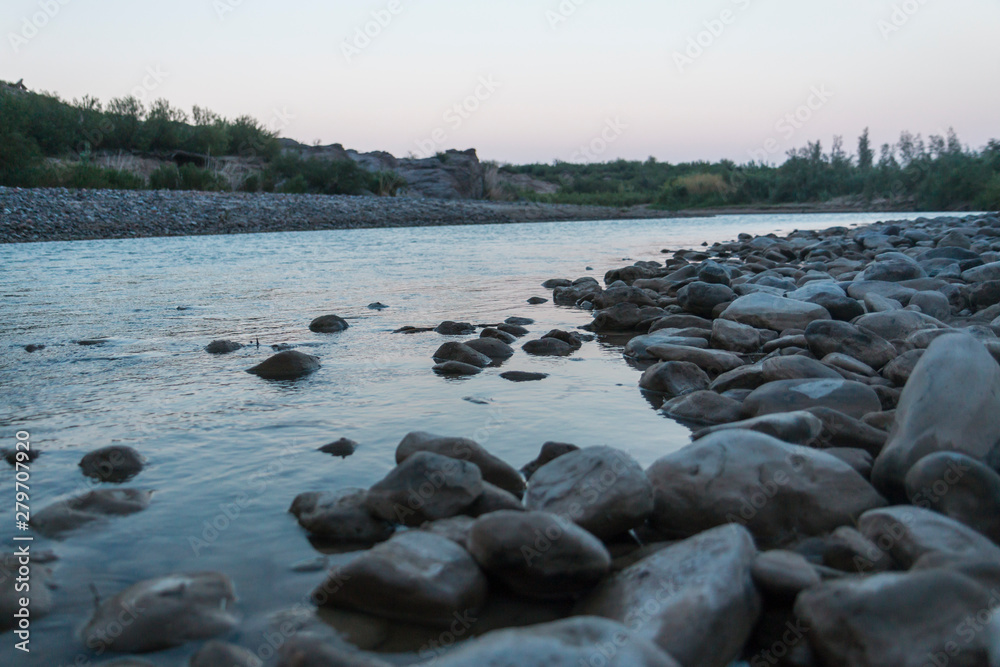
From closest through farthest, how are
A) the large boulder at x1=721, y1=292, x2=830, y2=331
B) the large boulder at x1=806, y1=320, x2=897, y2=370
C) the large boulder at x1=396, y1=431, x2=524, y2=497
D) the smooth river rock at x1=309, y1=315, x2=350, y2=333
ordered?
the large boulder at x1=396, y1=431, x2=524, y2=497
the large boulder at x1=806, y1=320, x2=897, y2=370
the large boulder at x1=721, y1=292, x2=830, y2=331
the smooth river rock at x1=309, y1=315, x2=350, y2=333

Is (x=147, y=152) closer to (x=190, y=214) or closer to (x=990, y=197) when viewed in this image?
(x=190, y=214)

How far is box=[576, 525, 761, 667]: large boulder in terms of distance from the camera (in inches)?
54.6

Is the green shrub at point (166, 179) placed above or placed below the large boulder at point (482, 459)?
above

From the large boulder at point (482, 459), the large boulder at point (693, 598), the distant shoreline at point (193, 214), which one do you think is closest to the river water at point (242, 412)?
the large boulder at point (482, 459)

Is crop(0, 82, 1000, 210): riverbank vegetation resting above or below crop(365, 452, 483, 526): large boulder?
above

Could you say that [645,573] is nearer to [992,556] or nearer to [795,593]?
[795,593]

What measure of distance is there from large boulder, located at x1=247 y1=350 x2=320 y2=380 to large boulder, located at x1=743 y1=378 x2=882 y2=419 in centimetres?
223

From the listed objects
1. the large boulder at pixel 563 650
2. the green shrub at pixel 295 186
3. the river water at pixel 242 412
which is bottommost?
the river water at pixel 242 412

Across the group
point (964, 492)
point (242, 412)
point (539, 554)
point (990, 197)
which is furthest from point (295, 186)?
point (964, 492)

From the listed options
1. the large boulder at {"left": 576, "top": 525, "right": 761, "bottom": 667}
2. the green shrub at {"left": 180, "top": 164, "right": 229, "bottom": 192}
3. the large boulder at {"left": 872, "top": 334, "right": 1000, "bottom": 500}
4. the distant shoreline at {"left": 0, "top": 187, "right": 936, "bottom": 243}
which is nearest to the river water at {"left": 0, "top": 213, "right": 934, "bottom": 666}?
the large boulder at {"left": 576, "top": 525, "right": 761, "bottom": 667}

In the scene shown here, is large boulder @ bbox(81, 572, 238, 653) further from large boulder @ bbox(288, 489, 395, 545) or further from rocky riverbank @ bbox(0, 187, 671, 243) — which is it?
rocky riverbank @ bbox(0, 187, 671, 243)

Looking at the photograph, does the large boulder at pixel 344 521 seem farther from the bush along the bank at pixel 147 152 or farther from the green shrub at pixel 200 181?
the green shrub at pixel 200 181

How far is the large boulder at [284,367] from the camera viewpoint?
3727 millimetres

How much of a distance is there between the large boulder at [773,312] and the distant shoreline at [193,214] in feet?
41.9
